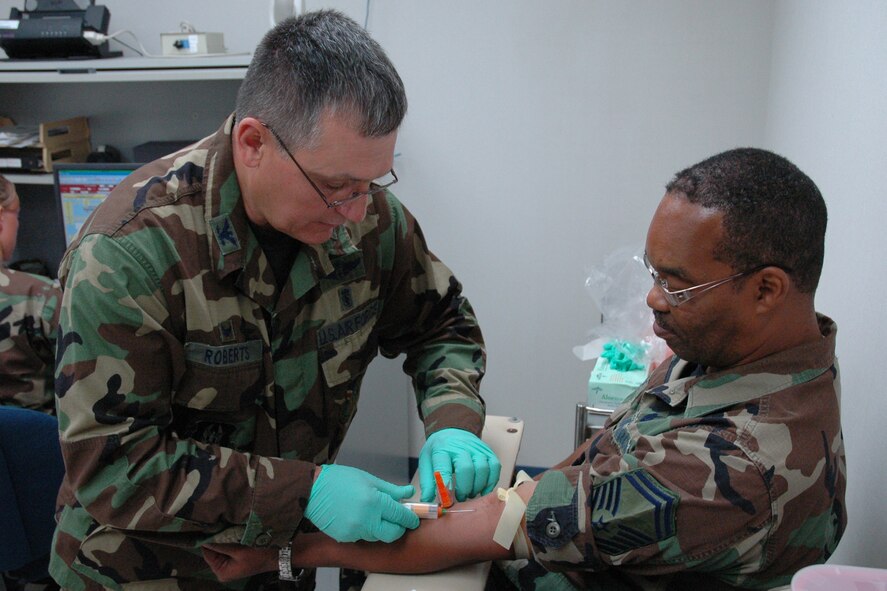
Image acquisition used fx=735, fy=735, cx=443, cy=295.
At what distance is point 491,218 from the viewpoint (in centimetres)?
276

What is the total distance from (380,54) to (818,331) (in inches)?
29.3

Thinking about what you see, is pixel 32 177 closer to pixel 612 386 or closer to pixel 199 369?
pixel 199 369

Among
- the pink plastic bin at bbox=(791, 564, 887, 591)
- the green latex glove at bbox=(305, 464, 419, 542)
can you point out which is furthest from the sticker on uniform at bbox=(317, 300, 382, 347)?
the pink plastic bin at bbox=(791, 564, 887, 591)

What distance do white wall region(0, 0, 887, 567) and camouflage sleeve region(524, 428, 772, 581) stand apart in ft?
4.28

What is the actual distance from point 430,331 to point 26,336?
1187 mm

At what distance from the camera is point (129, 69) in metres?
2.53

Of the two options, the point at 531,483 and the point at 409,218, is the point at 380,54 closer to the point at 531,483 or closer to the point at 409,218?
the point at 409,218

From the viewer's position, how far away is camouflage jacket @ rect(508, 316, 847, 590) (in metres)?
0.94

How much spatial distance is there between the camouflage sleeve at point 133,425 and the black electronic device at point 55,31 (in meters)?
1.91

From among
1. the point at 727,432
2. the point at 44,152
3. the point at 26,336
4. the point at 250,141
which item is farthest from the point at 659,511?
the point at 44,152

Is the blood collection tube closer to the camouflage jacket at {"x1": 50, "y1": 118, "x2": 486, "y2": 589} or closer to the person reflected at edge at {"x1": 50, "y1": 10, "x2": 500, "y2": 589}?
the person reflected at edge at {"x1": 50, "y1": 10, "x2": 500, "y2": 589}

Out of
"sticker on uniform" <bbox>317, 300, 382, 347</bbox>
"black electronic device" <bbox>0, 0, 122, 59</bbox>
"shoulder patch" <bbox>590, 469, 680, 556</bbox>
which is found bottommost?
"shoulder patch" <bbox>590, 469, 680, 556</bbox>

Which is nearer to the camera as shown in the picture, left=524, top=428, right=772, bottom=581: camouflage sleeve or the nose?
left=524, top=428, right=772, bottom=581: camouflage sleeve

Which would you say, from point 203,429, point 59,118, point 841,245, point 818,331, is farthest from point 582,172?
point 59,118
